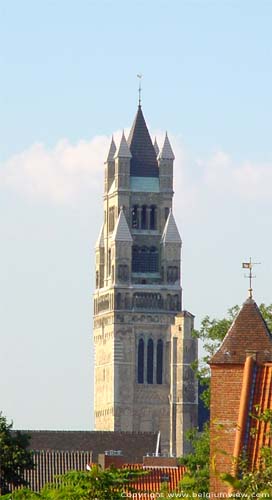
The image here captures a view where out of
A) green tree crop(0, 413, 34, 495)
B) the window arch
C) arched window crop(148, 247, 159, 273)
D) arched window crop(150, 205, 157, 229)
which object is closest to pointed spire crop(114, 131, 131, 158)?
arched window crop(150, 205, 157, 229)

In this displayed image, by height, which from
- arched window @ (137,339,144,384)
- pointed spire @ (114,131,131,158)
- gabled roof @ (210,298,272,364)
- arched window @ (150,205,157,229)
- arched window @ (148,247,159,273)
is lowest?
gabled roof @ (210,298,272,364)

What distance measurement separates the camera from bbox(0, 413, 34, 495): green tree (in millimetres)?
45250

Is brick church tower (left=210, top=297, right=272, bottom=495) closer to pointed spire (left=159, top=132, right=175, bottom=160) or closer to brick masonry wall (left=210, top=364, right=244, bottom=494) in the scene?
brick masonry wall (left=210, top=364, right=244, bottom=494)

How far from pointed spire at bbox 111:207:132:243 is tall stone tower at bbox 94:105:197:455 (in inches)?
2.8

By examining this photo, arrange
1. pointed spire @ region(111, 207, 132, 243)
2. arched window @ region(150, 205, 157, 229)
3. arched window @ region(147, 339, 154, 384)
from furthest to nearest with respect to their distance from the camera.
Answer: arched window @ region(150, 205, 157, 229), pointed spire @ region(111, 207, 132, 243), arched window @ region(147, 339, 154, 384)

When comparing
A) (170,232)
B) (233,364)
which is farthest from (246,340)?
(170,232)

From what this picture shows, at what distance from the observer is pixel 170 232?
151 meters

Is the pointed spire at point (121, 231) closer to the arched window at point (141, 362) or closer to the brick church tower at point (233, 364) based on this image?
the arched window at point (141, 362)

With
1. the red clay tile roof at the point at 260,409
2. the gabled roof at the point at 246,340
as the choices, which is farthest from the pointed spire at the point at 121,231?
the red clay tile roof at the point at 260,409

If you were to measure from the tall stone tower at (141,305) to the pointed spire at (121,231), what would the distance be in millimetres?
70

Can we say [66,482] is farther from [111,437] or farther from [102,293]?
[102,293]

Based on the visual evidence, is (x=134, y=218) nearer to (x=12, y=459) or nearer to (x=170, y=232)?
(x=170, y=232)

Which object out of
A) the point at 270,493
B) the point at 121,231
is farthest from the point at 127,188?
the point at 270,493

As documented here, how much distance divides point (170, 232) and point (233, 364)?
120133 millimetres
